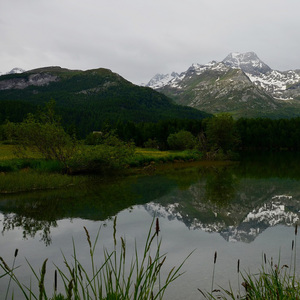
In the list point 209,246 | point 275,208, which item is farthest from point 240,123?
point 209,246

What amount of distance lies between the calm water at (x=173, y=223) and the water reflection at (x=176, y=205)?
2.1 inches

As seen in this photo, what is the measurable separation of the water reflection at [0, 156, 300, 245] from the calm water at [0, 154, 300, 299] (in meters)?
0.05

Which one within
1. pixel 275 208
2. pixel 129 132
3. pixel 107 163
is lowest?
pixel 275 208

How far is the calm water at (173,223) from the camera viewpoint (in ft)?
36.1

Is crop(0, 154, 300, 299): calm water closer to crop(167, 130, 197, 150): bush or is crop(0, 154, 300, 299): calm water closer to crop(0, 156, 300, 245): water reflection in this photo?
crop(0, 156, 300, 245): water reflection

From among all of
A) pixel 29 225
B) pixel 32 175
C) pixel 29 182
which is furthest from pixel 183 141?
pixel 29 225

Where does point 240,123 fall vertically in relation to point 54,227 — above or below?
above

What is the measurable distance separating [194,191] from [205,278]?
18659 mm

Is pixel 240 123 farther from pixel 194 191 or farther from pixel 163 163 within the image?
pixel 194 191

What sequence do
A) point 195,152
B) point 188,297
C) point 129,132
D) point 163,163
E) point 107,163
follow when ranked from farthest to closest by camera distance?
point 129,132
point 195,152
point 163,163
point 107,163
point 188,297

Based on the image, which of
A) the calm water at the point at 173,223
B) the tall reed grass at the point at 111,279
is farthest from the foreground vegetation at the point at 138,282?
the calm water at the point at 173,223

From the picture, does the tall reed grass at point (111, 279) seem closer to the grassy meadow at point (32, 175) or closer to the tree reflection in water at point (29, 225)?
the tree reflection in water at point (29, 225)

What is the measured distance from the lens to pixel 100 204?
2139 centimetres

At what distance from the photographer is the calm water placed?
1101cm
